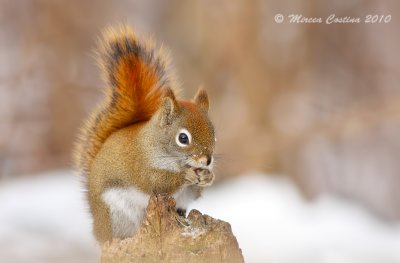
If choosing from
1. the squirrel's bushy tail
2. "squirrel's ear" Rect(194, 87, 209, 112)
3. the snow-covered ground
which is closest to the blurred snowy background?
the snow-covered ground

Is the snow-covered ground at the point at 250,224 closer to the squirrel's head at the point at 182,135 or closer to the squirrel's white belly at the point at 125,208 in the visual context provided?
Result: the squirrel's white belly at the point at 125,208

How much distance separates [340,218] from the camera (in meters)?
3.05

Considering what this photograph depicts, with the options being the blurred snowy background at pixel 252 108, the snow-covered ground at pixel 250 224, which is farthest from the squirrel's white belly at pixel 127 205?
the blurred snowy background at pixel 252 108

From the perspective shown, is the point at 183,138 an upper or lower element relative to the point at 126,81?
lower

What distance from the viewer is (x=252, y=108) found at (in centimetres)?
355

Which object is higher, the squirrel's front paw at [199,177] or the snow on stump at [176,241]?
the squirrel's front paw at [199,177]

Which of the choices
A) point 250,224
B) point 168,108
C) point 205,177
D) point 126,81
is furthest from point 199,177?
point 250,224

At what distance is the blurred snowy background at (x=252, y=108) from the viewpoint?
3.09 meters

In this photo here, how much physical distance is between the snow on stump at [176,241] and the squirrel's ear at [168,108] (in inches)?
10.2

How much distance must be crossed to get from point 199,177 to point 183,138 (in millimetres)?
96

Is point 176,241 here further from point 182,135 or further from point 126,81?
point 126,81

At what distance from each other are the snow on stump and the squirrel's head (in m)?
0.21

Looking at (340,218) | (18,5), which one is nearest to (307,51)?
(340,218)

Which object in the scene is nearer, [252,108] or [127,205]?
[127,205]
